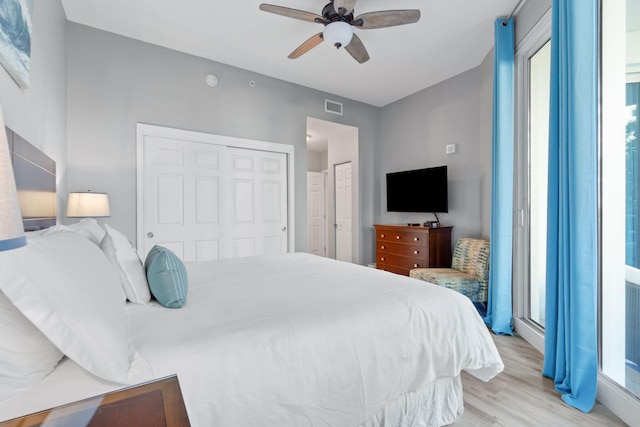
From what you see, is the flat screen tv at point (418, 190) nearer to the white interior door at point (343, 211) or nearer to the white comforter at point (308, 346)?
the white interior door at point (343, 211)

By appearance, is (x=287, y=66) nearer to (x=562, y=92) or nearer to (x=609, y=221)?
(x=562, y=92)

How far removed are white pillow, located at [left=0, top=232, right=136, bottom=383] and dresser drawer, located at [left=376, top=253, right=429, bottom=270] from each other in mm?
3463

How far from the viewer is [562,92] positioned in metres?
1.80

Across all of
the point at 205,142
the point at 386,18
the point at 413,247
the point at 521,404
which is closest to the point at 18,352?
the point at 521,404

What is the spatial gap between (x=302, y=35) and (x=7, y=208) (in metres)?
3.15

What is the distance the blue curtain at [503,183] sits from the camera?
8.99ft

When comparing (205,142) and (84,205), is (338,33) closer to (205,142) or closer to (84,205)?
(205,142)

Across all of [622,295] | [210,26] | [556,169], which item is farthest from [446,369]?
[210,26]

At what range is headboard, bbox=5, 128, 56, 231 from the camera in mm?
1340

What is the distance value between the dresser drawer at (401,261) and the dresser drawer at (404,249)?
0.16ft

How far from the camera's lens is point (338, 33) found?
89.2 inches

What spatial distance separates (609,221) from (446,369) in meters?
1.30

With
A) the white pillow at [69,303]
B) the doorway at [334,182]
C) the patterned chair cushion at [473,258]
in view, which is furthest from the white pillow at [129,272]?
the doorway at [334,182]

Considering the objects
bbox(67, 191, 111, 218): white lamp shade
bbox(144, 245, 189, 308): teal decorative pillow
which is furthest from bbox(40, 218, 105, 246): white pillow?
bbox(67, 191, 111, 218): white lamp shade
